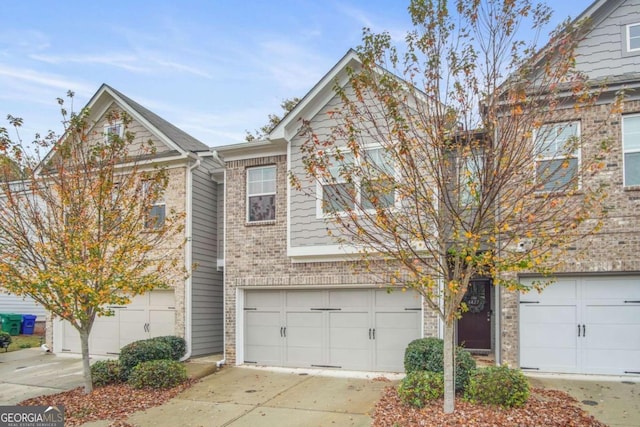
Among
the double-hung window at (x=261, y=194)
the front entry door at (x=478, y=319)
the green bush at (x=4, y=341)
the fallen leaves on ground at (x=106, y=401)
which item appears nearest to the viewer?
the fallen leaves on ground at (x=106, y=401)

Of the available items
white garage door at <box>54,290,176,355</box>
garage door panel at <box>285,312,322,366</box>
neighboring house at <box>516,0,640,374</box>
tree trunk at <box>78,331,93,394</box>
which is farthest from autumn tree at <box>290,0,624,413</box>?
white garage door at <box>54,290,176,355</box>

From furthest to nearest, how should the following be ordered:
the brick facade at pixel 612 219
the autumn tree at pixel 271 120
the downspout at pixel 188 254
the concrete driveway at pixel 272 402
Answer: the autumn tree at pixel 271 120 → the downspout at pixel 188 254 → the brick facade at pixel 612 219 → the concrete driveway at pixel 272 402

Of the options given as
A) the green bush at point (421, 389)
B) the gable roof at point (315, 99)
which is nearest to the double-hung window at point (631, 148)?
the green bush at point (421, 389)

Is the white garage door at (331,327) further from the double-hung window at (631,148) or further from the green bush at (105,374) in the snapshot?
the double-hung window at (631,148)

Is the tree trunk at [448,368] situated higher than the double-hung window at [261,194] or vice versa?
the double-hung window at [261,194]

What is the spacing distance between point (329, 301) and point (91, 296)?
5209 mm

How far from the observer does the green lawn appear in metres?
16.1

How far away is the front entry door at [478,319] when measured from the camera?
12953 millimetres

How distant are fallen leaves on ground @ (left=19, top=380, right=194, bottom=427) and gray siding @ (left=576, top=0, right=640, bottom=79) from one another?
11.0m

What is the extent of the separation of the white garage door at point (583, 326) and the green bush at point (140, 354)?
8.02 meters

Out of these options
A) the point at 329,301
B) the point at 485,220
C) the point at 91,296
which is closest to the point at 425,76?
the point at 485,220

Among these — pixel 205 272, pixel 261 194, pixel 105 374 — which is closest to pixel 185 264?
pixel 205 272

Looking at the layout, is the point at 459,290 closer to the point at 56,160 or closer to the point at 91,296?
the point at 91,296

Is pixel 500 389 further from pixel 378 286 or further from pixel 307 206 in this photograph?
pixel 307 206
